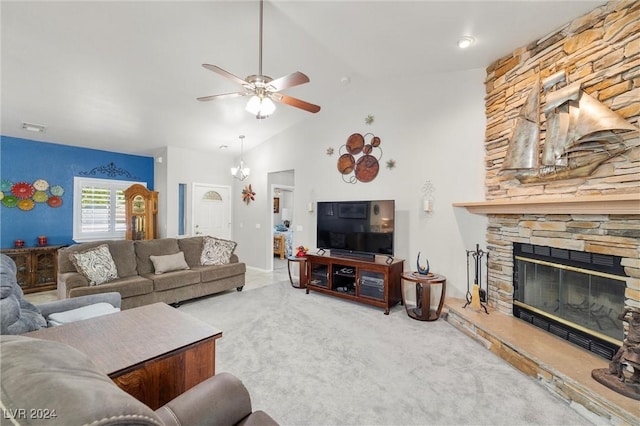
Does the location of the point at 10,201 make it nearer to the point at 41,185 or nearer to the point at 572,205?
the point at 41,185

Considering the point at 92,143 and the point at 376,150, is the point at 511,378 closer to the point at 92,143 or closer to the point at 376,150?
the point at 376,150

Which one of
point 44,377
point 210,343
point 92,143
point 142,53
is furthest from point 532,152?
point 92,143

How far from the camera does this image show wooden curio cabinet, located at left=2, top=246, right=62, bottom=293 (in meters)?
4.66

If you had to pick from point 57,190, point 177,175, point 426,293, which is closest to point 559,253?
point 426,293

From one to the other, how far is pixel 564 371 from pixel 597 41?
2.65 metres

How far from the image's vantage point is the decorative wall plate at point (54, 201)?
5.21 metres

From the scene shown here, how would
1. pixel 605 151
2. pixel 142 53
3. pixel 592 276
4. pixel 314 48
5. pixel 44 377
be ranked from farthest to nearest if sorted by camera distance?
pixel 314 48 < pixel 142 53 < pixel 592 276 < pixel 605 151 < pixel 44 377

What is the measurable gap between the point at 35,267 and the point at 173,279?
106 inches

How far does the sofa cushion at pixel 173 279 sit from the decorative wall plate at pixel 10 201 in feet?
9.67

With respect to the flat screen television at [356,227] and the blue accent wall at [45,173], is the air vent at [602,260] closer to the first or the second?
the flat screen television at [356,227]

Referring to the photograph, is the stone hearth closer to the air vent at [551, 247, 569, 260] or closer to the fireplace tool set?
the fireplace tool set

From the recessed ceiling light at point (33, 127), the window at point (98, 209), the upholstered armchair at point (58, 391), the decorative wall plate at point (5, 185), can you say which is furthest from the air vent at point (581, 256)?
the decorative wall plate at point (5, 185)

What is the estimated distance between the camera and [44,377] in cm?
54

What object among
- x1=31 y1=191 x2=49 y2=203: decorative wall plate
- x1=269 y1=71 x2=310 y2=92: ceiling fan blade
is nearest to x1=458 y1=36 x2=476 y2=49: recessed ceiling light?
x1=269 y1=71 x2=310 y2=92: ceiling fan blade
